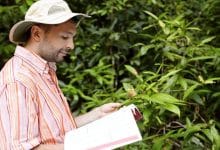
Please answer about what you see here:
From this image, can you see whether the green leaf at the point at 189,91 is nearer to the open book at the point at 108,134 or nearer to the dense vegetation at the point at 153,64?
the dense vegetation at the point at 153,64

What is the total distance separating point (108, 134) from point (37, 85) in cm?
32

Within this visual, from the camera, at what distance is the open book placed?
5.98 feet

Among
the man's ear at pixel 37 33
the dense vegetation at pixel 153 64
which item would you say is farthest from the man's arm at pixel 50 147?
the dense vegetation at pixel 153 64

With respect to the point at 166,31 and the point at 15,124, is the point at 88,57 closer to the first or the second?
the point at 166,31

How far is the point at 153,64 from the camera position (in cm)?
375

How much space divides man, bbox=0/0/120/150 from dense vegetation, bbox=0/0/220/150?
419 mm

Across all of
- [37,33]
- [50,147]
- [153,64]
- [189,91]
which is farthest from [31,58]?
[153,64]

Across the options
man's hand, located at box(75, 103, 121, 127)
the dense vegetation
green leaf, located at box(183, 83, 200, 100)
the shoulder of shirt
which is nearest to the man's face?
the shoulder of shirt

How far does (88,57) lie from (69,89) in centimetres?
54

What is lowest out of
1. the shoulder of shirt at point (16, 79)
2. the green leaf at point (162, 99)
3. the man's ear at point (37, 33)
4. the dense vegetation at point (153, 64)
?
the dense vegetation at point (153, 64)

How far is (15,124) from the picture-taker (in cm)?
179

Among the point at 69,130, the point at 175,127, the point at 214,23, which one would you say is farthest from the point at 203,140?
the point at 214,23

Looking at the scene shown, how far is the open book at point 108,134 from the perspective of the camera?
1823mm

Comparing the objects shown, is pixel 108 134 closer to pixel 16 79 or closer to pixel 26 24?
pixel 16 79
